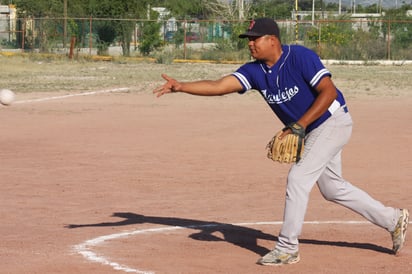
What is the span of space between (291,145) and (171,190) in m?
4.13

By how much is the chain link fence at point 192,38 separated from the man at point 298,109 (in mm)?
33429

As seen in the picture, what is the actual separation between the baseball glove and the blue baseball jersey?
0.60 ft

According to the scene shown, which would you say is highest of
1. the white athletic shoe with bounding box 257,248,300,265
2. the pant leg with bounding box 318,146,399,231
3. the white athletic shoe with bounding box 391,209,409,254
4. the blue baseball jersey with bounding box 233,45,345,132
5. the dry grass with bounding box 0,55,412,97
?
the blue baseball jersey with bounding box 233,45,345,132

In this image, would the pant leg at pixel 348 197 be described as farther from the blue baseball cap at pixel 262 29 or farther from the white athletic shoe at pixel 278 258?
the blue baseball cap at pixel 262 29

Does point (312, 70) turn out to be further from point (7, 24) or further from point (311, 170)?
point (7, 24)

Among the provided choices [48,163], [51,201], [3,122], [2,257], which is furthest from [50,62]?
[2,257]

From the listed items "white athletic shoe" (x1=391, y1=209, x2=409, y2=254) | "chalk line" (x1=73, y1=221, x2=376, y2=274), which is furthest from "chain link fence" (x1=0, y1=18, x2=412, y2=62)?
"white athletic shoe" (x1=391, y1=209, x2=409, y2=254)

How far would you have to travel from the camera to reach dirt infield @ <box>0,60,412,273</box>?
26.2ft

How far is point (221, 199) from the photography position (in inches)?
429

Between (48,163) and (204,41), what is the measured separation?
3882 centimetres

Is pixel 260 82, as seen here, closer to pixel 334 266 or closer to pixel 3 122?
pixel 334 266

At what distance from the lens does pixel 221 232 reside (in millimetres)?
9086

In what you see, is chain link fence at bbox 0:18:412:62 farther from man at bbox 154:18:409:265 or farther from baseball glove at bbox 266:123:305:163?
baseball glove at bbox 266:123:305:163

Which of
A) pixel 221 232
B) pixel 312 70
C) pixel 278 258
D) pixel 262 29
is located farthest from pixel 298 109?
pixel 221 232
